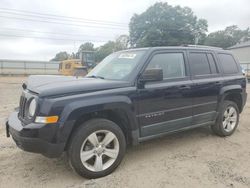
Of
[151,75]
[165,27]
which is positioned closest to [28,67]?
[165,27]

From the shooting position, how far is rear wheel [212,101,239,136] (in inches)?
187

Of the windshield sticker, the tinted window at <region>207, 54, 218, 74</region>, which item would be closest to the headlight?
the windshield sticker

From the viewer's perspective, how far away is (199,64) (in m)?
4.41

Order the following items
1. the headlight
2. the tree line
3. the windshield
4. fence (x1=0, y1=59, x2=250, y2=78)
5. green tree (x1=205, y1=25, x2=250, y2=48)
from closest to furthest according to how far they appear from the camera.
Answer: the headlight → the windshield → fence (x1=0, y1=59, x2=250, y2=78) → the tree line → green tree (x1=205, y1=25, x2=250, y2=48)

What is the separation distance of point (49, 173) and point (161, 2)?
52920 millimetres

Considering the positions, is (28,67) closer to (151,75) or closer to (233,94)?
(233,94)

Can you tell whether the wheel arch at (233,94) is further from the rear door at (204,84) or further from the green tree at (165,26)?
the green tree at (165,26)

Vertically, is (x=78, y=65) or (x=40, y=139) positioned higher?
(x=78, y=65)

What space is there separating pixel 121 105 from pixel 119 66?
96 centimetres

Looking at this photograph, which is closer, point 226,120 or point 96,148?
point 96,148

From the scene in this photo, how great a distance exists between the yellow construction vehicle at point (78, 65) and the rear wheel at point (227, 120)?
525 inches

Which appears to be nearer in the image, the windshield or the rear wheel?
the windshield

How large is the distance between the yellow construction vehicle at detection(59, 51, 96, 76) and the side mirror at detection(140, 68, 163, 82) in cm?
1400

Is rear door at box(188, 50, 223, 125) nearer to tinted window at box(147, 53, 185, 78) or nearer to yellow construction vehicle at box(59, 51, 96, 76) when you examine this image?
tinted window at box(147, 53, 185, 78)
